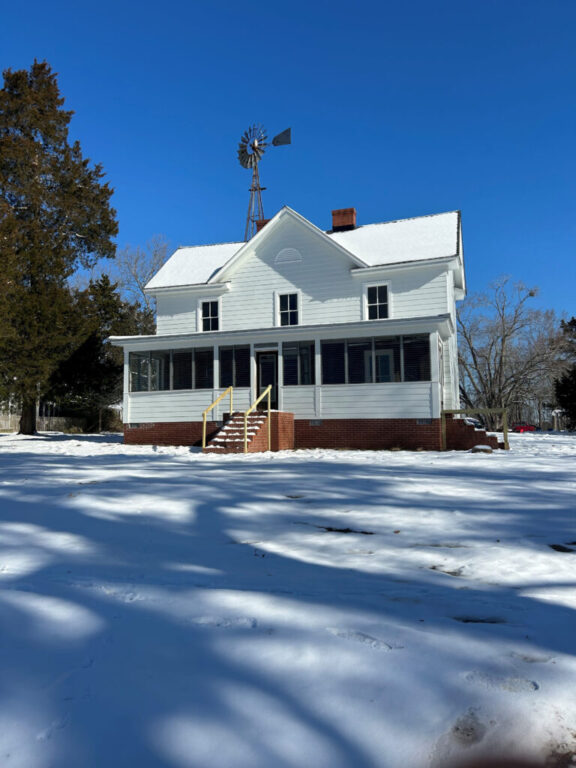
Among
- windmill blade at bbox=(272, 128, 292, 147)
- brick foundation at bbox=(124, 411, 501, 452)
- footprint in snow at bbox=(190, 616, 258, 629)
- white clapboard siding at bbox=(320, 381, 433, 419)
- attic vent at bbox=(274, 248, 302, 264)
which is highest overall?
windmill blade at bbox=(272, 128, 292, 147)

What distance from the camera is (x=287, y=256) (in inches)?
781

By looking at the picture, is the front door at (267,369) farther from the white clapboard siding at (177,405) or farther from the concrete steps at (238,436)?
the concrete steps at (238,436)

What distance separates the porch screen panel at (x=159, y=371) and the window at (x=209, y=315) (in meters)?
2.43

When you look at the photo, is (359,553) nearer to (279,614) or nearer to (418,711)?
(279,614)

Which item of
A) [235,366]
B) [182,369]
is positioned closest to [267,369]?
[235,366]

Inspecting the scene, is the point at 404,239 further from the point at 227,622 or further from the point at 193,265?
the point at 227,622

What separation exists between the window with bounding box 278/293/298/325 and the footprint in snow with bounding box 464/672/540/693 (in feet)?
58.0

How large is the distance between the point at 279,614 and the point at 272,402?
15280mm

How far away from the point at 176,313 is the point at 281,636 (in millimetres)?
19638

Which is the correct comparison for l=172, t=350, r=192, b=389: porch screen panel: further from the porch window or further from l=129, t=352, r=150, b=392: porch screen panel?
the porch window

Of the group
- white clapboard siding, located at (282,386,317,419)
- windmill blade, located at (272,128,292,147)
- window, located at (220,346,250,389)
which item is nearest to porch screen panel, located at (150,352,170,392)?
window, located at (220,346,250,389)

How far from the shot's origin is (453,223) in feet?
65.7

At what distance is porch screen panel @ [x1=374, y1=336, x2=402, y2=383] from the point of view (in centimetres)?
1634

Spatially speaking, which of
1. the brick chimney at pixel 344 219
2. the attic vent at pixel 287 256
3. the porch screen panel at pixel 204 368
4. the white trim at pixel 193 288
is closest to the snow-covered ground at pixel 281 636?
the porch screen panel at pixel 204 368
